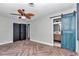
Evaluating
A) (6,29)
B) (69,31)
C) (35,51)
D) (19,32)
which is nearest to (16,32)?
(19,32)

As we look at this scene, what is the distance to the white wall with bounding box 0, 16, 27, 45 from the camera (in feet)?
13.9

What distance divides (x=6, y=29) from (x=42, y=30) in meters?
1.73

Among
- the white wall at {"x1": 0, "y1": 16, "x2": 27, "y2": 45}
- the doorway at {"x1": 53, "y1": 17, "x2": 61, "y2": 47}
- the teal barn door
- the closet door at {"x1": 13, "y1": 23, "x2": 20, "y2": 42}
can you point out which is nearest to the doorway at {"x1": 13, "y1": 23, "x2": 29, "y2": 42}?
the closet door at {"x1": 13, "y1": 23, "x2": 20, "y2": 42}

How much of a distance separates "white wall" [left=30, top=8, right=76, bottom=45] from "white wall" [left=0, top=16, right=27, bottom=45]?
580mm

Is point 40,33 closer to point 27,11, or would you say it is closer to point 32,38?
point 32,38

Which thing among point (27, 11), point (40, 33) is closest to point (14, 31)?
point (40, 33)

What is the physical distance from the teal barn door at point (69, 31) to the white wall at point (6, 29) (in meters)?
2.01

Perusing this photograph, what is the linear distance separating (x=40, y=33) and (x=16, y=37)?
4.60ft

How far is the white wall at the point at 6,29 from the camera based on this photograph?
423 cm

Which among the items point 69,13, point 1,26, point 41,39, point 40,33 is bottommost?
point 41,39

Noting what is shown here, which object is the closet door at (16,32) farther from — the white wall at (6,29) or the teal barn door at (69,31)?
the teal barn door at (69,31)

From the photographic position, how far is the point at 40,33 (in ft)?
15.1

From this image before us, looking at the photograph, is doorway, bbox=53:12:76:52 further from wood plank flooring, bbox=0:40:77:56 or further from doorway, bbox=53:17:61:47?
doorway, bbox=53:17:61:47

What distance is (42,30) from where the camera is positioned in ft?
14.7
